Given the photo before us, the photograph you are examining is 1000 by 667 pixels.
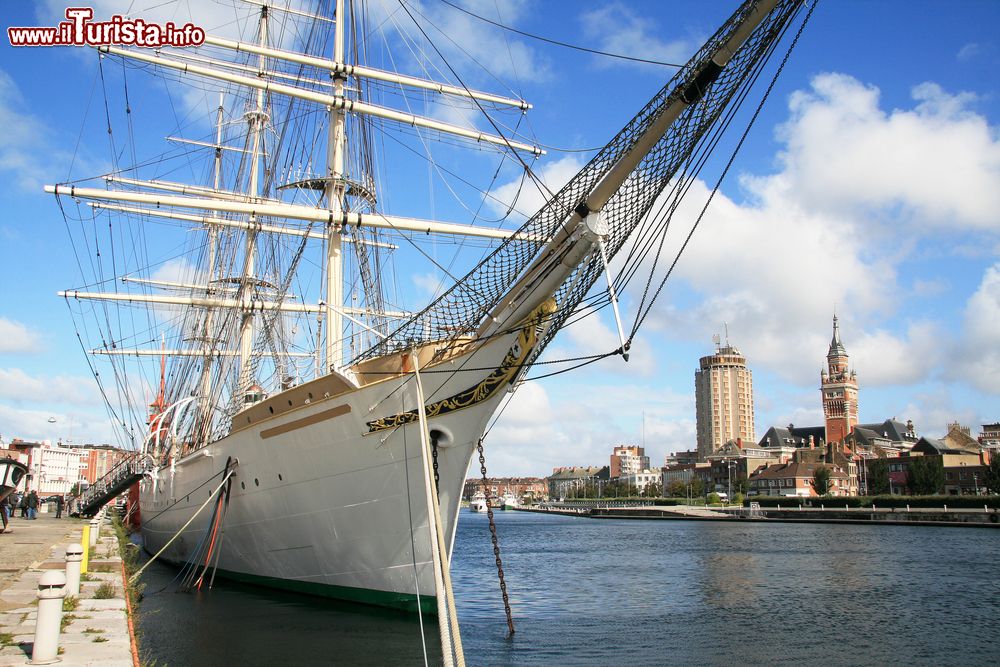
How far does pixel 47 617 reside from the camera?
250 inches

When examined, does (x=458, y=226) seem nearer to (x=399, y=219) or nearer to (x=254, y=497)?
(x=399, y=219)

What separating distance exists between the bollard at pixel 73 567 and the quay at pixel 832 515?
63.2 meters

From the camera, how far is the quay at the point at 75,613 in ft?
22.8

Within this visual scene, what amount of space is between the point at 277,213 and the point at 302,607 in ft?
30.2

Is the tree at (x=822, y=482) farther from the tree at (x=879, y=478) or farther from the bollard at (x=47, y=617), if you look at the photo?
the bollard at (x=47, y=617)

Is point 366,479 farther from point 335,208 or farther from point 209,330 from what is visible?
point 209,330

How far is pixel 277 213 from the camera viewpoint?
19000 millimetres

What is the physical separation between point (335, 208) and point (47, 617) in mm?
13555

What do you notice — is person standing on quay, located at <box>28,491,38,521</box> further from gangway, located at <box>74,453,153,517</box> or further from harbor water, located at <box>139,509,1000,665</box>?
harbor water, located at <box>139,509,1000,665</box>

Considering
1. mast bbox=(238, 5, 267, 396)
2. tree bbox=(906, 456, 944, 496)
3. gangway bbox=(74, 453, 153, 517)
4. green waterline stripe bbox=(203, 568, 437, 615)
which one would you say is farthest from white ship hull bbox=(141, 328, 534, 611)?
tree bbox=(906, 456, 944, 496)

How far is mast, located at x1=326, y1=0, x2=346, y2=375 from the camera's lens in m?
16.4

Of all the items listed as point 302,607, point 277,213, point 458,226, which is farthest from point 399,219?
point 302,607

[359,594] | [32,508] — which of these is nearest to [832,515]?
[32,508]

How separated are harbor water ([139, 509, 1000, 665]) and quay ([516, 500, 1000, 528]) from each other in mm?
36305
